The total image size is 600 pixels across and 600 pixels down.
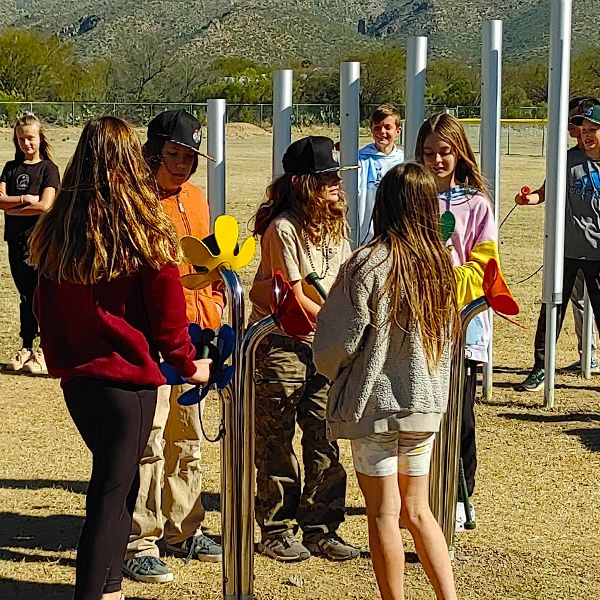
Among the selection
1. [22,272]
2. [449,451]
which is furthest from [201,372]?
[22,272]

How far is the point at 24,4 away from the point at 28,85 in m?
114

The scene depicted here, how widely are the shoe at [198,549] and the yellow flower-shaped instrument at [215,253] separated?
1617 mm

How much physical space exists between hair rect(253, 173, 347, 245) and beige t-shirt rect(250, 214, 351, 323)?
43 millimetres

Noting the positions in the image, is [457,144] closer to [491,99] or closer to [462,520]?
[462,520]

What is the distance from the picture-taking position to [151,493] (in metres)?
5.02

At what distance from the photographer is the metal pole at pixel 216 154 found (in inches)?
271

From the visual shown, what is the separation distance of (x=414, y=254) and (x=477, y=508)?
2.53 m

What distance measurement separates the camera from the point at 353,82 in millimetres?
6816

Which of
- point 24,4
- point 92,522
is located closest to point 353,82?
point 92,522

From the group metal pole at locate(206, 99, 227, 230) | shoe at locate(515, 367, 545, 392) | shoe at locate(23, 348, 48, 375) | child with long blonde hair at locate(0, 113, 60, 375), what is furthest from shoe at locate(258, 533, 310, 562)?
shoe at locate(23, 348, 48, 375)

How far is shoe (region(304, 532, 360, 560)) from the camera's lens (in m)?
5.34

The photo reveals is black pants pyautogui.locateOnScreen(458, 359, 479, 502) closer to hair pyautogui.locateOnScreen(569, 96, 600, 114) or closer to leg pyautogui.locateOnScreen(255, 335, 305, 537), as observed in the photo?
leg pyautogui.locateOnScreen(255, 335, 305, 537)

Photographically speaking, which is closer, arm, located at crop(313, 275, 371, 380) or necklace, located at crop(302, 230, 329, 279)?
arm, located at crop(313, 275, 371, 380)

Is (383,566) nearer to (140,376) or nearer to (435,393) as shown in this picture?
(435,393)
